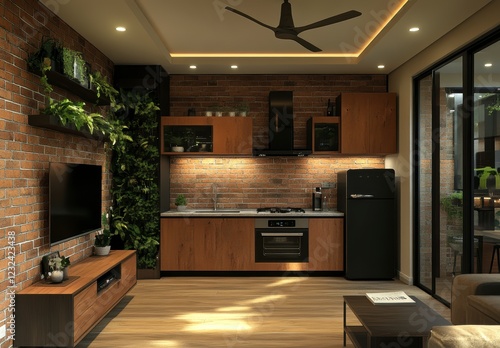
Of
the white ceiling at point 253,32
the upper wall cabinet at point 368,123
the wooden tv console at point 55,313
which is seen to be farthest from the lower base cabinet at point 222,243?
the wooden tv console at point 55,313

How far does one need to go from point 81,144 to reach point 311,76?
339cm

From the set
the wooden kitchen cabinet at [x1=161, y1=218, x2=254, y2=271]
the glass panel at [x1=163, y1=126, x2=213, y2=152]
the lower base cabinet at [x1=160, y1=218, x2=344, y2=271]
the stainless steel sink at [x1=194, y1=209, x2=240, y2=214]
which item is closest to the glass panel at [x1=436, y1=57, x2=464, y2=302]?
the lower base cabinet at [x1=160, y1=218, x2=344, y2=271]

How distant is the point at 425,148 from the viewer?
515cm

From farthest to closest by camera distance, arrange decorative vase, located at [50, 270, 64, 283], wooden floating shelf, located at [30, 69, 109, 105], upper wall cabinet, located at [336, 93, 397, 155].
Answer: upper wall cabinet, located at [336, 93, 397, 155] < wooden floating shelf, located at [30, 69, 109, 105] < decorative vase, located at [50, 270, 64, 283]

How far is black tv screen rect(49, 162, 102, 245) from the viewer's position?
3588 millimetres

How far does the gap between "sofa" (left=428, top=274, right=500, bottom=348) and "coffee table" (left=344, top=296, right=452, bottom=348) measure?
21cm

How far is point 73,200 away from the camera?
155 inches

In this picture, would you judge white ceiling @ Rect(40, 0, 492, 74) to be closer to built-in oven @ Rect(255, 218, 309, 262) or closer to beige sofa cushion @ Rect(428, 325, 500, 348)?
built-in oven @ Rect(255, 218, 309, 262)

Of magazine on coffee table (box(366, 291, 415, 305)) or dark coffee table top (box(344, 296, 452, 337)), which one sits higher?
magazine on coffee table (box(366, 291, 415, 305))

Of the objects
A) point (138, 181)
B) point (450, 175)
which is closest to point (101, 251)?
point (138, 181)

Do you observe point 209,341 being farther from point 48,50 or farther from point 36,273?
point 48,50

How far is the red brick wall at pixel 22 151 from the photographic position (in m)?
3.04

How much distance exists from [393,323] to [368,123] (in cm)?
363

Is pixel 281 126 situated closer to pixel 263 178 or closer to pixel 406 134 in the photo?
pixel 263 178
